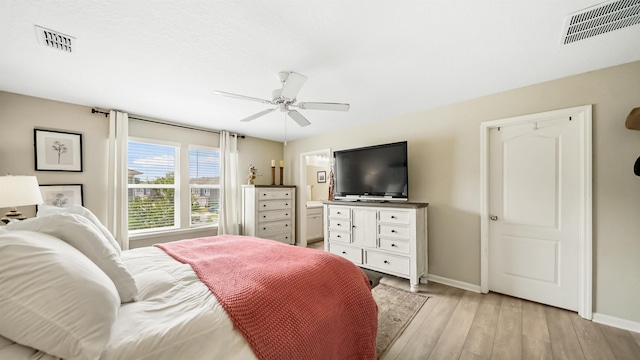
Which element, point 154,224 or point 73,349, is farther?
point 154,224

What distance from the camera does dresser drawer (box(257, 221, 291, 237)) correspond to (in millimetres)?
4316

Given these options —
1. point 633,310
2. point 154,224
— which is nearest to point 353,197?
point 633,310

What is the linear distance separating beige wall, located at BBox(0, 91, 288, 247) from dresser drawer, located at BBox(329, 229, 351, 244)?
2265mm

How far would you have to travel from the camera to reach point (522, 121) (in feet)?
8.34

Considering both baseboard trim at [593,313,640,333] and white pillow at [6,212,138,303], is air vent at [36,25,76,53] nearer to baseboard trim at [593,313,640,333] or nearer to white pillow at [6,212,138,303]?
white pillow at [6,212,138,303]

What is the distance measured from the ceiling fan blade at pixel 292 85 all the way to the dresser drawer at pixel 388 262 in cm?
232

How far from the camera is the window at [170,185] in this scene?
3500 mm

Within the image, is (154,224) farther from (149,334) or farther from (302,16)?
(302,16)

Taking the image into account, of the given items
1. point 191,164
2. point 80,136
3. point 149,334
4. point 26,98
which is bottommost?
point 149,334

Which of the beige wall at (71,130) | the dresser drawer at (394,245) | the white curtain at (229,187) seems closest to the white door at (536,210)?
the dresser drawer at (394,245)

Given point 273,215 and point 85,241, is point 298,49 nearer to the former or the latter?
point 85,241

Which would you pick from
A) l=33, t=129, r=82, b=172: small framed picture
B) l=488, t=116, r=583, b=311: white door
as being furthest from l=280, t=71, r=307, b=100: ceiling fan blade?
l=33, t=129, r=82, b=172: small framed picture

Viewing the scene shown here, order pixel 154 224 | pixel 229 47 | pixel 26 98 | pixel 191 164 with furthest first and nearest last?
pixel 191 164 → pixel 154 224 → pixel 26 98 → pixel 229 47

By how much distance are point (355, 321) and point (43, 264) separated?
1484mm
